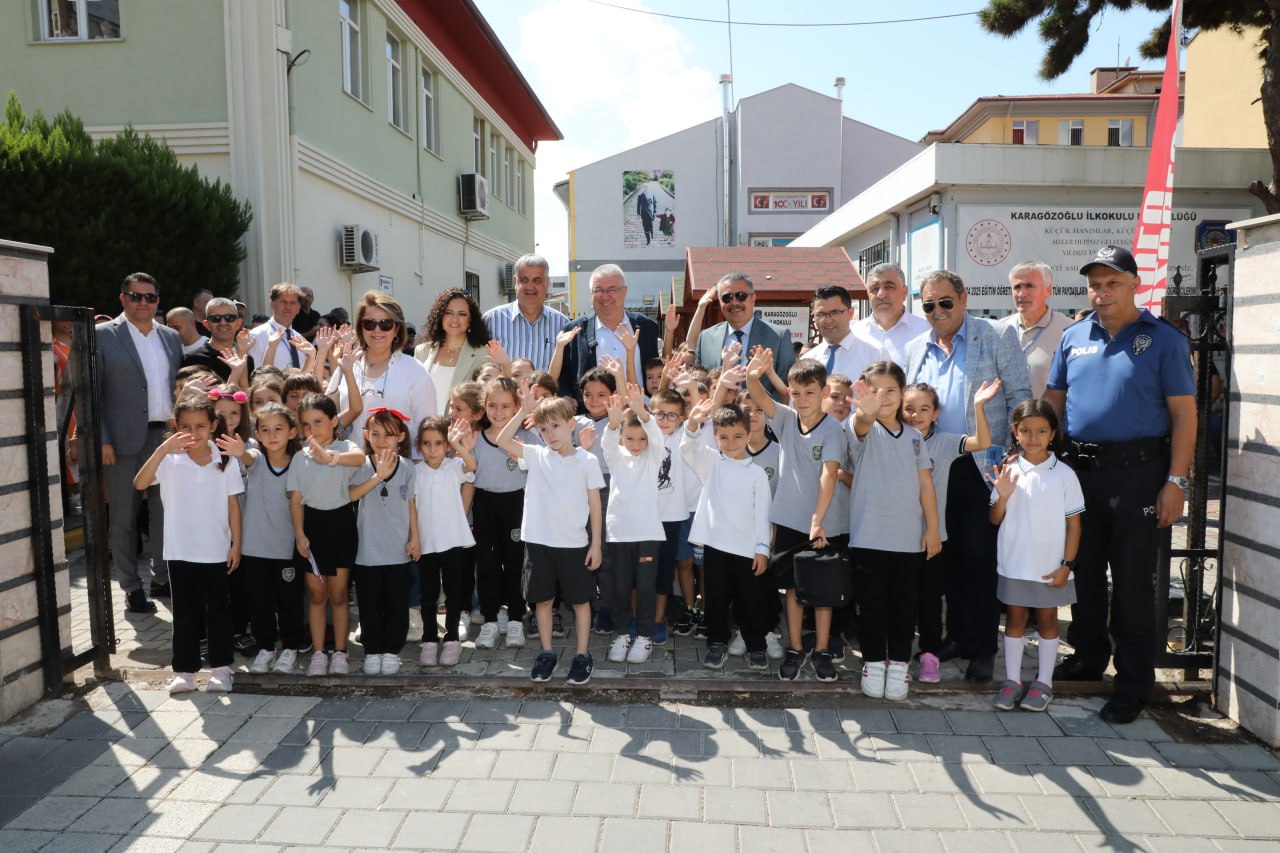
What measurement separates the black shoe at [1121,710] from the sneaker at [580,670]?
2382mm

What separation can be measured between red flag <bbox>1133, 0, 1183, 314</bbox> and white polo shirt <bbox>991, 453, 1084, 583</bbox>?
445cm

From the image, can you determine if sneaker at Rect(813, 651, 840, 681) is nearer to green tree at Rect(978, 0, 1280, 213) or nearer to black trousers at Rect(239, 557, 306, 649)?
black trousers at Rect(239, 557, 306, 649)

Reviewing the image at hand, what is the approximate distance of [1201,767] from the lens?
347 cm

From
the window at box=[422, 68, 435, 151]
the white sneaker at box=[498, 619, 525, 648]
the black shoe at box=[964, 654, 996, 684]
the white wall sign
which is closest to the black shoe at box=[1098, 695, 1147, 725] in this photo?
the black shoe at box=[964, 654, 996, 684]

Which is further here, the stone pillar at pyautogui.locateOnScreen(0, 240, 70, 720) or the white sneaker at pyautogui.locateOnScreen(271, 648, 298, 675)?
the white sneaker at pyautogui.locateOnScreen(271, 648, 298, 675)

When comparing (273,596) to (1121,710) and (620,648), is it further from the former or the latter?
(1121,710)

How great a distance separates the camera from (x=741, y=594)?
15.0ft

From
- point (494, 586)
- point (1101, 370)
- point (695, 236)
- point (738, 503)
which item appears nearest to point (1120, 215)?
point (1101, 370)

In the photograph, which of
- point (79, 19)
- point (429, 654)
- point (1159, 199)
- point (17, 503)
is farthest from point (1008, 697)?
point (79, 19)

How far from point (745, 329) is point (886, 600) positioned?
2096mm

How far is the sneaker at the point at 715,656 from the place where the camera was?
4.53 meters

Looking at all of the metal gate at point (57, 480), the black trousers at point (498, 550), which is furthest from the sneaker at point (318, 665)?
the metal gate at point (57, 480)

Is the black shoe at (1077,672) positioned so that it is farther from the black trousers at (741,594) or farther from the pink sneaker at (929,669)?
the black trousers at (741,594)

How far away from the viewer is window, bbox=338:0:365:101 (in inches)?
489
